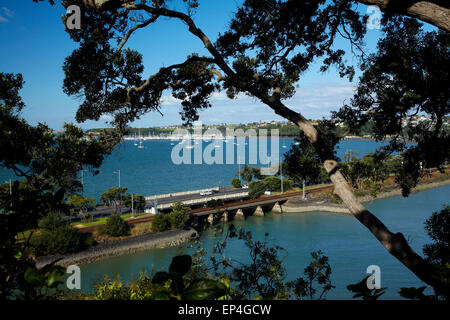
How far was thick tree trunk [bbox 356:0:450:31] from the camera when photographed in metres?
1.85

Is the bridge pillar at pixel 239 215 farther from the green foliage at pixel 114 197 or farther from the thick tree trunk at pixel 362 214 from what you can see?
the thick tree trunk at pixel 362 214

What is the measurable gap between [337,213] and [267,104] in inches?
1026

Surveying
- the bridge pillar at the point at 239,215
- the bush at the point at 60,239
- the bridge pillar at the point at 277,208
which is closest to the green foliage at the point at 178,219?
the bush at the point at 60,239

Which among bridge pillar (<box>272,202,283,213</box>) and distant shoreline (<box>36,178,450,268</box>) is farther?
bridge pillar (<box>272,202,283,213</box>)

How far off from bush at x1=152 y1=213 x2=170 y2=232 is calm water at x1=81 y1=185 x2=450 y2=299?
2.00 metres

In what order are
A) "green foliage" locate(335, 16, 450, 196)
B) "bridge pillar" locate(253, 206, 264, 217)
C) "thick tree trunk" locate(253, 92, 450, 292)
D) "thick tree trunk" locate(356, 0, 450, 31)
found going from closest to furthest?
"thick tree trunk" locate(356, 0, 450, 31)
"thick tree trunk" locate(253, 92, 450, 292)
"green foliage" locate(335, 16, 450, 196)
"bridge pillar" locate(253, 206, 264, 217)

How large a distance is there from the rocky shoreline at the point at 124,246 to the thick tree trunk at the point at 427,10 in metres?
14.5

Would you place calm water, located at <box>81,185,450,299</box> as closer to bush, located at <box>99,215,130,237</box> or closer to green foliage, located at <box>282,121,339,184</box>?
bush, located at <box>99,215,130,237</box>

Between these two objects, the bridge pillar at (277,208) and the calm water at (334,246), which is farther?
the bridge pillar at (277,208)

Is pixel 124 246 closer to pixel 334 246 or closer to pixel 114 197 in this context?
pixel 114 197

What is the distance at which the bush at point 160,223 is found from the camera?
20703 mm

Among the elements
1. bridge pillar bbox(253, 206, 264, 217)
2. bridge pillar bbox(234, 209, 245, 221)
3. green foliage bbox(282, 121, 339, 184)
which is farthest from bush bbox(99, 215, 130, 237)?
green foliage bbox(282, 121, 339, 184)

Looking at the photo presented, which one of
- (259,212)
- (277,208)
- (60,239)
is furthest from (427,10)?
(277,208)

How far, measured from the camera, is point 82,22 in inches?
138
